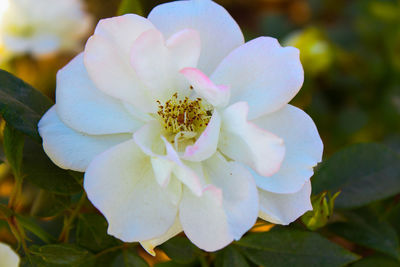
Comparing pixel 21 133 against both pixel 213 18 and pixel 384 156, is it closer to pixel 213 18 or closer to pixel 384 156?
pixel 213 18

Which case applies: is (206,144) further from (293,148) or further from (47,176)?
(47,176)

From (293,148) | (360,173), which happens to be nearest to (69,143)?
(293,148)

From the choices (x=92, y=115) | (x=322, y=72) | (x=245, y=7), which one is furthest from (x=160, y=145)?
(x=245, y=7)

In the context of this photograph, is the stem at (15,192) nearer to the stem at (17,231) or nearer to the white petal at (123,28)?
the stem at (17,231)

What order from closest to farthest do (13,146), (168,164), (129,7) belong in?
(168,164) < (13,146) < (129,7)

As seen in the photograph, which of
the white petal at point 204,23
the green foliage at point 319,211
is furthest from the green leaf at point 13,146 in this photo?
the green foliage at point 319,211

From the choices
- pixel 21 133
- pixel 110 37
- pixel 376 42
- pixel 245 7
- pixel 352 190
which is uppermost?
pixel 110 37
